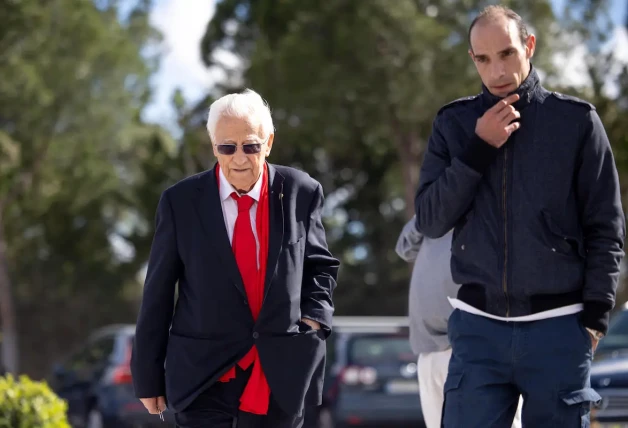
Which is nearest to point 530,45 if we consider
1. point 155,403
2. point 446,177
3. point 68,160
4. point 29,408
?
point 446,177

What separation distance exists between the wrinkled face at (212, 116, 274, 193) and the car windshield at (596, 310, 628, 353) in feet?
17.5

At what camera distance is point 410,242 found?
5430 millimetres

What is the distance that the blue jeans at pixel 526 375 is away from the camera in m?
3.68

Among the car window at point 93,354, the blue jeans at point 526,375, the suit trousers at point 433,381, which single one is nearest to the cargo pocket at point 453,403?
the blue jeans at point 526,375

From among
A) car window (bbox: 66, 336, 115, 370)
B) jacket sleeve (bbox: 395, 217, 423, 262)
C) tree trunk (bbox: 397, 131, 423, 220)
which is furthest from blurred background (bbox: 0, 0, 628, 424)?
jacket sleeve (bbox: 395, 217, 423, 262)

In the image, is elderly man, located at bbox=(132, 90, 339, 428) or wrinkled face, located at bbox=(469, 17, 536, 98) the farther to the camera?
elderly man, located at bbox=(132, 90, 339, 428)

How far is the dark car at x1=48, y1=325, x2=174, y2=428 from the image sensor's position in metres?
12.8

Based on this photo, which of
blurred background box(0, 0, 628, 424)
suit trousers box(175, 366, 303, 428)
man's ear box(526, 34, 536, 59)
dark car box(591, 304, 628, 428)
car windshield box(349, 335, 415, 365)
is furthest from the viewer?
blurred background box(0, 0, 628, 424)

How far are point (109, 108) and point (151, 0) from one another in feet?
13.2

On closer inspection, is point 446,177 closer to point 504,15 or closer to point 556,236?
point 556,236

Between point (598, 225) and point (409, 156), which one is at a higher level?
point (409, 156)

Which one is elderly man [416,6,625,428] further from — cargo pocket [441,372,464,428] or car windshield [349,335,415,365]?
car windshield [349,335,415,365]

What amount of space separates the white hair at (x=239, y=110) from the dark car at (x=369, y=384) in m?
7.81

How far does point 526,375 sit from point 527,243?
44cm
